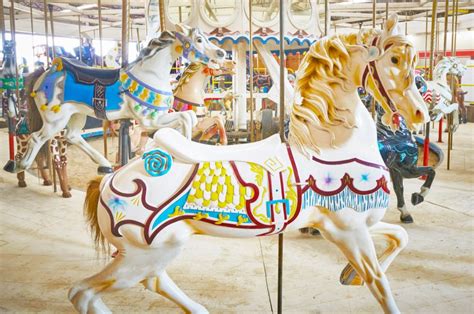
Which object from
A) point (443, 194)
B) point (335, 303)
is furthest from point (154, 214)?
point (443, 194)

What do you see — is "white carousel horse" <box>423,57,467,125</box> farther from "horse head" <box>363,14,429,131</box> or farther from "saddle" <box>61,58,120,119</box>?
"horse head" <box>363,14,429,131</box>

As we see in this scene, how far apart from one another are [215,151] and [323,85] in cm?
48

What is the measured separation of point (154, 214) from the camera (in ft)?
5.86

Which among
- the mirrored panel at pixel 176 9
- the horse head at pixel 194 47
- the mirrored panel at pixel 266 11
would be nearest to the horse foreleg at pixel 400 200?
the horse head at pixel 194 47

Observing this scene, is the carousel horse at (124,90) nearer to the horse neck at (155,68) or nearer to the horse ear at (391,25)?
the horse neck at (155,68)

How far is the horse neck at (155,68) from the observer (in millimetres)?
3512

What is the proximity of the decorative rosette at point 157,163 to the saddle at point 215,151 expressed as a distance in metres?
0.03

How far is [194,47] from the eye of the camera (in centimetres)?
357

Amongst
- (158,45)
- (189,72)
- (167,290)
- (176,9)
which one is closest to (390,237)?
(167,290)

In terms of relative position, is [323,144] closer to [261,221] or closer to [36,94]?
[261,221]

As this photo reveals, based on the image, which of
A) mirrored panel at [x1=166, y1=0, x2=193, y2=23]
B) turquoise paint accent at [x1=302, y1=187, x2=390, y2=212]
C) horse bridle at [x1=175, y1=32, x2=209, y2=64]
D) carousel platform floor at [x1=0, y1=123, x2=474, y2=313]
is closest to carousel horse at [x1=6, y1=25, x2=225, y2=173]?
horse bridle at [x1=175, y1=32, x2=209, y2=64]

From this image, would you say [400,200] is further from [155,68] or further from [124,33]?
[124,33]

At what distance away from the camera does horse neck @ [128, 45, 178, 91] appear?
3.51 meters

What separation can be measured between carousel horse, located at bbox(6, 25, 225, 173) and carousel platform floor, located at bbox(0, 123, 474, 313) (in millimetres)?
635
